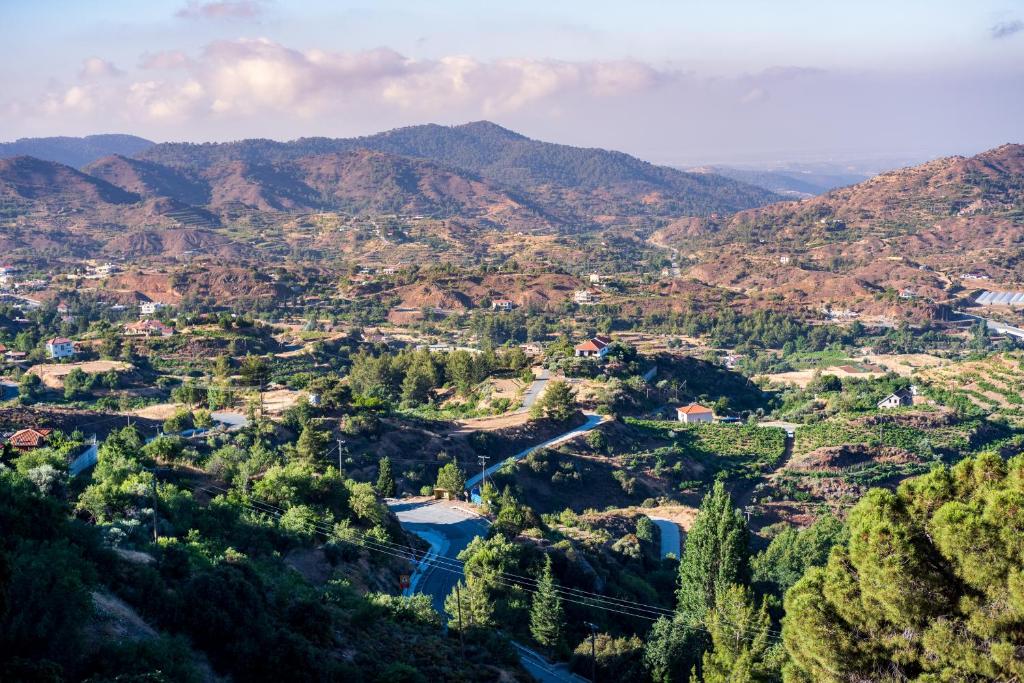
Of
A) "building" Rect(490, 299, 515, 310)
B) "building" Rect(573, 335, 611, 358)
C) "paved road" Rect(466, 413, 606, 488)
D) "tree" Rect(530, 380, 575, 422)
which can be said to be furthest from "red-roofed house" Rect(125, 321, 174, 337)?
"paved road" Rect(466, 413, 606, 488)

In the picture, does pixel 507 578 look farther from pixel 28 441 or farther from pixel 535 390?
pixel 535 390

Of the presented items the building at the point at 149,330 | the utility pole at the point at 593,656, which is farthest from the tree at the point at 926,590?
the building at the point at 149,330

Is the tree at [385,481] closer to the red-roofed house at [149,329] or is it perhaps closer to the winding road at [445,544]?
the winding road at [445,544]

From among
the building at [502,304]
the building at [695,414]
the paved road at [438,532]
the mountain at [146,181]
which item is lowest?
the building at [695,414]

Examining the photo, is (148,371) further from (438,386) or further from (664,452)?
(664,452)

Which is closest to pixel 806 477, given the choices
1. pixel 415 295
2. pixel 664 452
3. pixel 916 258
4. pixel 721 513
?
pixel 664 452
